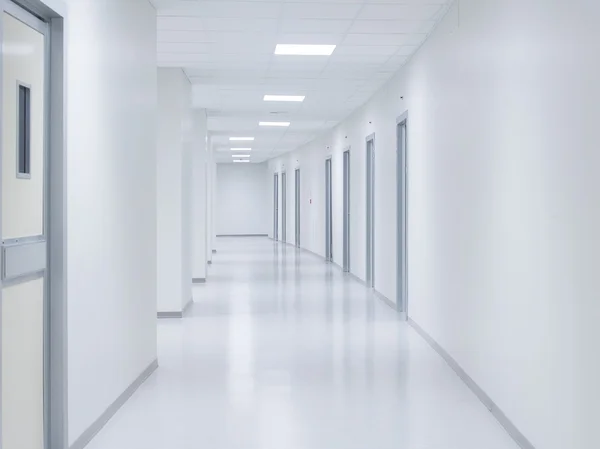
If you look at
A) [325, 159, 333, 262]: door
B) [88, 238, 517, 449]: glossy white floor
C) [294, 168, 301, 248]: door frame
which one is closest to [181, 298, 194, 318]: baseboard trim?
[88, 238, 517, 449]: glossy white floor

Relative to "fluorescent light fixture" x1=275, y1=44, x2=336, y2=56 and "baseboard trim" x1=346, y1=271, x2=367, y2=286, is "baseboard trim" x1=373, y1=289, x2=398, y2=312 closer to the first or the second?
"baseboard trim" x1=346, y1=271, x2=367, y2=286

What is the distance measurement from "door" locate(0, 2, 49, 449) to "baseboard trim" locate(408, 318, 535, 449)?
336 cm

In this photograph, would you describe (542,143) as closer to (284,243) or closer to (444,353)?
(444,353)

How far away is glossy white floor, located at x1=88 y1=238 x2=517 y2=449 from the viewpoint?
19.2ft

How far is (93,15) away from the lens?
5.85 metres

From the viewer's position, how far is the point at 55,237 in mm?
4953

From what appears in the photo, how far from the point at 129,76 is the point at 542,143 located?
3.86 m

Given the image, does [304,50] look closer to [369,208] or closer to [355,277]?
[369,208]

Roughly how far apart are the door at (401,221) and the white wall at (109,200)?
537 centimetres

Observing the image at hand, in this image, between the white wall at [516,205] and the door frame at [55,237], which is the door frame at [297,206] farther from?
the door frame at [55,237]

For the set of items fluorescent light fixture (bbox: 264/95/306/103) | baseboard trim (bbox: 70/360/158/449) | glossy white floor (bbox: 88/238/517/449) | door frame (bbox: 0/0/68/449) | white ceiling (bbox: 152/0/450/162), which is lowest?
glossy white floor (bbox: 88/238/517/449)

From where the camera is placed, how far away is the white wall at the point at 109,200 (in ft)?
17.5

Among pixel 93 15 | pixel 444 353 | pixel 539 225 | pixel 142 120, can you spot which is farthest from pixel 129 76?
pixel 444 353

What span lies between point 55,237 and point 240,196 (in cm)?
3721
